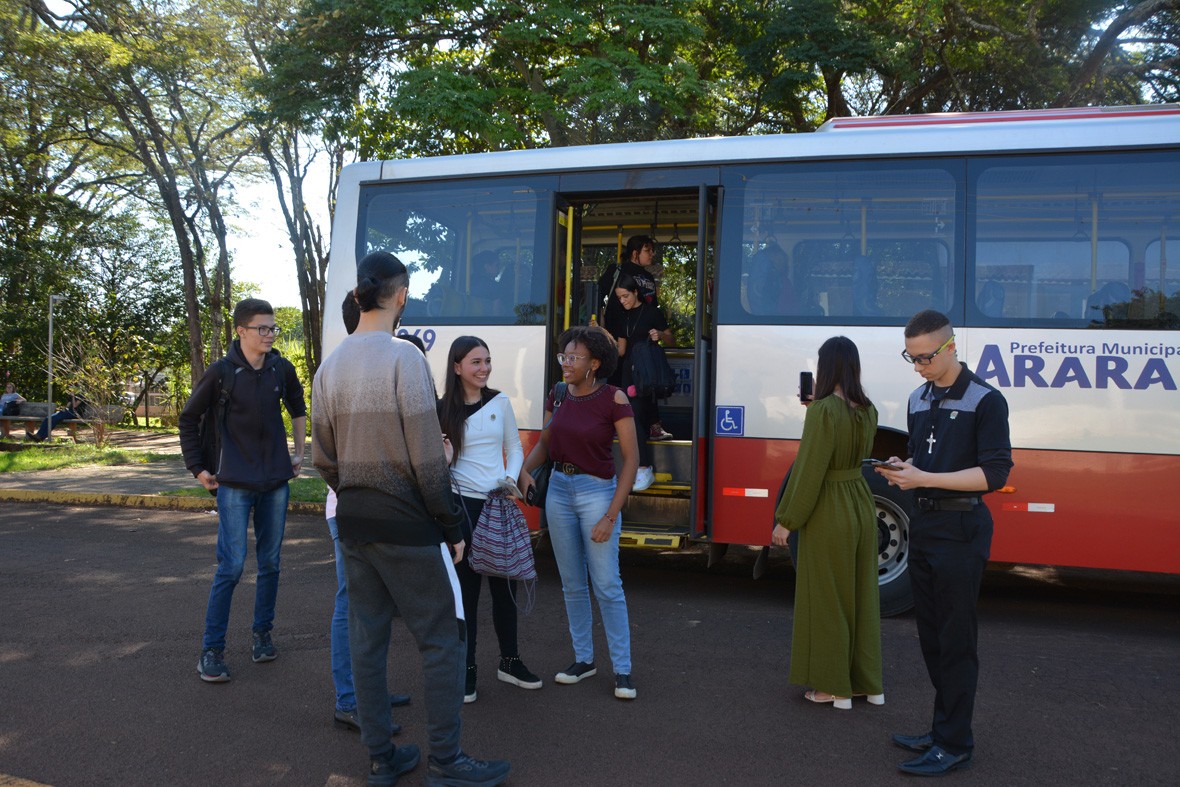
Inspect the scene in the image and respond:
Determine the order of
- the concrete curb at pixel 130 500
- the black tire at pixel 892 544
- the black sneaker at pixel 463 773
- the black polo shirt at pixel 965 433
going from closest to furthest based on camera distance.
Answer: the black sneaker at pixel 463 773, the black polo shirt at pixel 965 433, the black tire at pixel 892 544, the concrete curb at pixel 130 500

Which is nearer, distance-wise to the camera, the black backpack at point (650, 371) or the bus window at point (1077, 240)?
the bus window at point (1077, 240)

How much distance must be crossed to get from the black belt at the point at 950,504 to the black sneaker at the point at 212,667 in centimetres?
361

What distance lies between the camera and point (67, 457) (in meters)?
15.7

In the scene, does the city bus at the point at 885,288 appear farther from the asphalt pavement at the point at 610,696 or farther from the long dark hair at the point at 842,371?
the long dark hair at the point at 842,371

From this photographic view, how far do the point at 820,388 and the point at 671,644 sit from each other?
210cm

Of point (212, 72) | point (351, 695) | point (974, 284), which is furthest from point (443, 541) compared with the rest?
point (212, 72)

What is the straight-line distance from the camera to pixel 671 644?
19.4 ft

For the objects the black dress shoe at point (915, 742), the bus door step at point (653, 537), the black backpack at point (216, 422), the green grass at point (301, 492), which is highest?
the black backpack at point (216, 422)

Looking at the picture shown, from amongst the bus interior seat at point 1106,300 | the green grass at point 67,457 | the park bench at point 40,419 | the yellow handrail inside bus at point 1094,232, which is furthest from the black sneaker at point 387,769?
the park bench at point 40,419

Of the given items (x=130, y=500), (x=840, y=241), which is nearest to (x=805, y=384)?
(x=840, y=241)

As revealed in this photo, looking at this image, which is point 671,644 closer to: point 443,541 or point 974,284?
point 443,541

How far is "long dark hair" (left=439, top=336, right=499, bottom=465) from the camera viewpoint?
4555 millimetres

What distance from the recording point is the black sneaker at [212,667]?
16.6ft

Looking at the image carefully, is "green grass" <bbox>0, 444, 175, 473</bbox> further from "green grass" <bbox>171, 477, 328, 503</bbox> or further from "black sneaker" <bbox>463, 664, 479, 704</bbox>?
"black sneaker" <bbox>463, 664, 479, 704</bbox>
